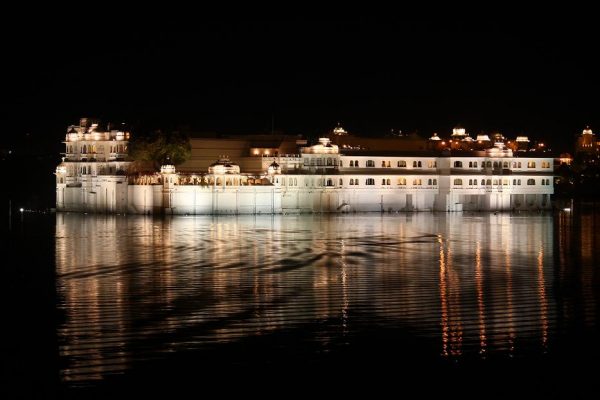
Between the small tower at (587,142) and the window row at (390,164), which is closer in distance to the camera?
the window row at (390,164)

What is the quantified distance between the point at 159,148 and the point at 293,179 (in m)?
11.3

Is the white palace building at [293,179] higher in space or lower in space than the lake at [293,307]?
higher

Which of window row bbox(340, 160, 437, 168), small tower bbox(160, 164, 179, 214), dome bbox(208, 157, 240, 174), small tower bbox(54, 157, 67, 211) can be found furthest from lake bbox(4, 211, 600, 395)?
small tower bbox(54, 157, 67, 211)

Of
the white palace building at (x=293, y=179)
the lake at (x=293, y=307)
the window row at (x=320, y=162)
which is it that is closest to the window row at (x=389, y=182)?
the white palace building at (x=293, y=179)

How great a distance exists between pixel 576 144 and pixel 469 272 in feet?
403

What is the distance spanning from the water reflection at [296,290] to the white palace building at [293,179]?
84.2ft

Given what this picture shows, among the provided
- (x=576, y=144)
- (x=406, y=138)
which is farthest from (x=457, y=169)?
(x=576, y=144)

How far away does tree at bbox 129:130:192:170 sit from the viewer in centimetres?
8262

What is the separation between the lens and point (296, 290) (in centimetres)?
2805

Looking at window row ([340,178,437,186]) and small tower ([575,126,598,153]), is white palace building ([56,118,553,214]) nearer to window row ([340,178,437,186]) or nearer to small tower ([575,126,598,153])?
window row ([340,178,437,186])

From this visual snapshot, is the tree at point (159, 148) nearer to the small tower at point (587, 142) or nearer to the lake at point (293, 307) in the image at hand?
the lake at point (293, 307)

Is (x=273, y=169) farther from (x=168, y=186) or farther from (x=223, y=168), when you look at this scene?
(x=168, y=186)

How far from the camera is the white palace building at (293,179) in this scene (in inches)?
3157

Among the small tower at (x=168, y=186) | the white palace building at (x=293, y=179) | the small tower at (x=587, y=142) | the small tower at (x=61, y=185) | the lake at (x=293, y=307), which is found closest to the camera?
the lake at (x=293, y=307)
